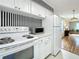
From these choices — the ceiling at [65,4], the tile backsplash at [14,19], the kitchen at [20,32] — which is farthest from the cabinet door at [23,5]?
the ceiling at [65,4]

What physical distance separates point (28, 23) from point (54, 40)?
Result: 1.33 m

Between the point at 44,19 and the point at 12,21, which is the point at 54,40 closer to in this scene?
the point at 44,19

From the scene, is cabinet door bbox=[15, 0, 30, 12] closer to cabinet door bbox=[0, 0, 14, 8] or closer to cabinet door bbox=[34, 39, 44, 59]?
cabinet door bbox=[0, 0, 14, 8]

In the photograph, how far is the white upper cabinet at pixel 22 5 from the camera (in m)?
2.07

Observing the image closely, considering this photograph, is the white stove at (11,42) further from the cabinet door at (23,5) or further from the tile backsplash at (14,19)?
the cabinet door at (23,5)

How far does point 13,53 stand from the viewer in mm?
1366

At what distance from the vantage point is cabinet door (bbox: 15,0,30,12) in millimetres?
2078

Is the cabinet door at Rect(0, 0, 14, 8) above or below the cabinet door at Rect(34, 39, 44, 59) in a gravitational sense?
above

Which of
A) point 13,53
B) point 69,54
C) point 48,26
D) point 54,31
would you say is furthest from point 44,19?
point 69,54

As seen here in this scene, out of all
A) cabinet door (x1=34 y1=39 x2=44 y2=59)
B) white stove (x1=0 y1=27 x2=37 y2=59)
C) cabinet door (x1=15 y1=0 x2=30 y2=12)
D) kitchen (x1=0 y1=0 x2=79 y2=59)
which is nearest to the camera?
white stove (x1=0 y1=27 x2=37 y2=59)

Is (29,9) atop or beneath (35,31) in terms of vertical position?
atop

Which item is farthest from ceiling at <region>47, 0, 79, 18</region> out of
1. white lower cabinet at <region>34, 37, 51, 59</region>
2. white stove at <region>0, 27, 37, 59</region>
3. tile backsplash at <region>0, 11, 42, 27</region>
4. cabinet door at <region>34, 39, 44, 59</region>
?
white stove at <region>0, 27, 37, 59</region>

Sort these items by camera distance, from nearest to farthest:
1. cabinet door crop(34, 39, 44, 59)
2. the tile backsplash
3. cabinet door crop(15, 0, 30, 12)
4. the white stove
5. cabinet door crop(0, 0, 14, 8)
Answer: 1. the white stove
2. cabinet door crop(0, 0, 14, 8)
3. the tile backsplash
4. cabinet door crop(15, 0, 30, 12)
5. cabinet door crop(34, 39, 44, 59)

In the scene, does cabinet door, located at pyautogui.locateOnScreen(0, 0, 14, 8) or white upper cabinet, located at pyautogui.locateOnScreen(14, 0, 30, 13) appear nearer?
cabinet door, located at pyautogui.locateOnScreen(0, 0, 14, 8)
